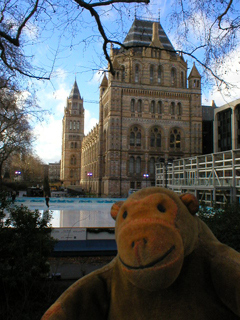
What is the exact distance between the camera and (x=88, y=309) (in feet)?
5.94

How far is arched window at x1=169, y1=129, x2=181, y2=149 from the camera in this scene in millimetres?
37625

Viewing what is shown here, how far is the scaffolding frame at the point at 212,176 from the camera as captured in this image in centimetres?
1820

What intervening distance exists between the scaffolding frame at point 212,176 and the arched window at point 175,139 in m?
10.6

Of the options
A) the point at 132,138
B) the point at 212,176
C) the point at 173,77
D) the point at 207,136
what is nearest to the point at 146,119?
the point at 132,138

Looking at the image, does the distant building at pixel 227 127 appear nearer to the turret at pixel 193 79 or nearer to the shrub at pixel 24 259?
the turret at pixel 193 79

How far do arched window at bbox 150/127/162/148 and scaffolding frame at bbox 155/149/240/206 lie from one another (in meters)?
10.3

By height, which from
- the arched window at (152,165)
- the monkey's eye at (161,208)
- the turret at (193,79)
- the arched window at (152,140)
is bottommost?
the monkey's eye at (161,208)

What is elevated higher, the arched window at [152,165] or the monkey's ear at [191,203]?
the arched window at [152,165]

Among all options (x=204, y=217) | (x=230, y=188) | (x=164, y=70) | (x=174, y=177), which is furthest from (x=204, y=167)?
(x=164, y=70)

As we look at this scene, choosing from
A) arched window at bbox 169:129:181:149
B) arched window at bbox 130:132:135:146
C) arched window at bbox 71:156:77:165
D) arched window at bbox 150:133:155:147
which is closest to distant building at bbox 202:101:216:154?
arched window at bbox 169:129:181:149

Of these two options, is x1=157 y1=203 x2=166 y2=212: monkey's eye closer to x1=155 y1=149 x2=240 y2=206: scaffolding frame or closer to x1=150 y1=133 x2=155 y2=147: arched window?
x1=155 y1=149 x2=240 y2=206: scaffolding frame

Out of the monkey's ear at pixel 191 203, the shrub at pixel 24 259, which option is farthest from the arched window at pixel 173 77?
the monkey's ear at pixel 191 203

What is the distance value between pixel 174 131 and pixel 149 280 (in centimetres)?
3739

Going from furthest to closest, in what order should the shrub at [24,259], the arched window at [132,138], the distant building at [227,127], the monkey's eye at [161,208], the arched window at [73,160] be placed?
the arched window at [73,160] → the arched window at [132,138] → the distant building at [227,127] → the shrub at [24,259] → the monkey's eye at [161,208]
